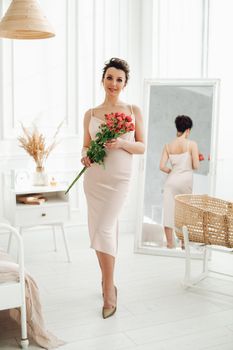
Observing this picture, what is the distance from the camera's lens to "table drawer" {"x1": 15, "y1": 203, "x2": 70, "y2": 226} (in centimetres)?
435

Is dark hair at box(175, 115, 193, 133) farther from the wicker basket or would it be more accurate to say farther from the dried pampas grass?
the dried pampas grass

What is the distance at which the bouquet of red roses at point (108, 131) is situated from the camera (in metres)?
3.25

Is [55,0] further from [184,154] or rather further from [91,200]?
[91,200]

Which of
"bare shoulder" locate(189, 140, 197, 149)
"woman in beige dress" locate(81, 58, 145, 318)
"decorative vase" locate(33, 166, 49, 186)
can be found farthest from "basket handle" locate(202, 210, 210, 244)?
"decorative vase" locate(33, 166, 49, 186)

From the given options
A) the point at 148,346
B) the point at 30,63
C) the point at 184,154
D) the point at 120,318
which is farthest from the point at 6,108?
the point at 148,346

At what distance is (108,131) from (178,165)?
1481mm

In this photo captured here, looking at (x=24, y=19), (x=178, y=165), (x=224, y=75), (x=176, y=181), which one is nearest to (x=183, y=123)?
(x=178, y=165)

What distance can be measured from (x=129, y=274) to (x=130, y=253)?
0.61 metres

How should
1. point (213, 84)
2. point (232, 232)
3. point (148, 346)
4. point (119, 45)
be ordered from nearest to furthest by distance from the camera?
1. point (148, 346)
2. point (232, 232)
3. point (213, 84)
4. point (119, 45)

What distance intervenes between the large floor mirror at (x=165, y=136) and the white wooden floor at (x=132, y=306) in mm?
225

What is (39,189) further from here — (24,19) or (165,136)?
(24,19)

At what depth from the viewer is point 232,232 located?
3.60m

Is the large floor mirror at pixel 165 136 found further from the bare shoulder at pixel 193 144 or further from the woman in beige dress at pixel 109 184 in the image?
the woman in beige dress at pixel 109 184

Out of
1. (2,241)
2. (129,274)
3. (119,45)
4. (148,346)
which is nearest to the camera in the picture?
(148,346)
